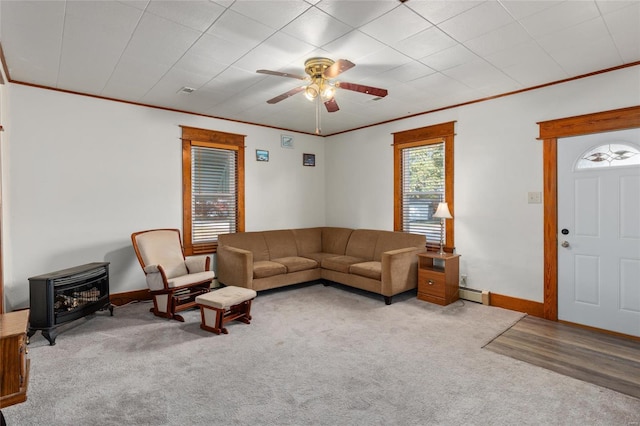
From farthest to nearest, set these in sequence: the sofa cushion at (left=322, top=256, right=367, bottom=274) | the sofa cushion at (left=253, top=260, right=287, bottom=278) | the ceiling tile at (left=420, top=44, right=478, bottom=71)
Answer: the sofa cushion at (left=322, top=256, right=367, bottom=274), the sofa cushion at (left=253, top=260, right=287, bottom=278), the ceiling tile at (left=420, top=44, right=478, bottom=71)

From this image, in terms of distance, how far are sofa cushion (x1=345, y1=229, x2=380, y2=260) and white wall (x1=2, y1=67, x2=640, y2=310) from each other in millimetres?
1362

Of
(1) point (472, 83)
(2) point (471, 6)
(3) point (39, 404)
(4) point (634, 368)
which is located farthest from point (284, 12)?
(4) point (634, 368)

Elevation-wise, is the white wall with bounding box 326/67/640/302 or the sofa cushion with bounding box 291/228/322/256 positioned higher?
the white wall with bounding box 326/67/640/302

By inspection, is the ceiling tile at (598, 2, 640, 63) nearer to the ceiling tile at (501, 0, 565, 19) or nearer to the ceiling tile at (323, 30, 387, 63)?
the ceiling tile at (501, 0, 565, 19)

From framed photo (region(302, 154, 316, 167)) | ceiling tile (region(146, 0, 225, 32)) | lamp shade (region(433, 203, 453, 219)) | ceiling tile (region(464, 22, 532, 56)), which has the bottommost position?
lamp shade (region(433, 203, 453, 219))

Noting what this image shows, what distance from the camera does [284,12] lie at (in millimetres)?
2381

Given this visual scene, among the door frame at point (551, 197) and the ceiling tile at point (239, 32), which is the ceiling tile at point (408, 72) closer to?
the ceiling tile at point (239, 32)

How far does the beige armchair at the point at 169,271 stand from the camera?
3887mm

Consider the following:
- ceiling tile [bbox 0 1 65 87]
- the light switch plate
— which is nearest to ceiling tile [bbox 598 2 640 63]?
the light switch plate

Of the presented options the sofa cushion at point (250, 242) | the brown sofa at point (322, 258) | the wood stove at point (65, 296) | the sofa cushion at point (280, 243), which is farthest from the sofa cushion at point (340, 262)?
the wood stove at point (65, 296)

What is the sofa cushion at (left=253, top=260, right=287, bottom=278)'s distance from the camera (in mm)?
4742

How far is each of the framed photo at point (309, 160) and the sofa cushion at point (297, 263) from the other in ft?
6.53

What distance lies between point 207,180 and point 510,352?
4570 millimetres

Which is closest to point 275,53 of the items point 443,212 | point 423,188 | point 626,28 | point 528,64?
point 528,64
